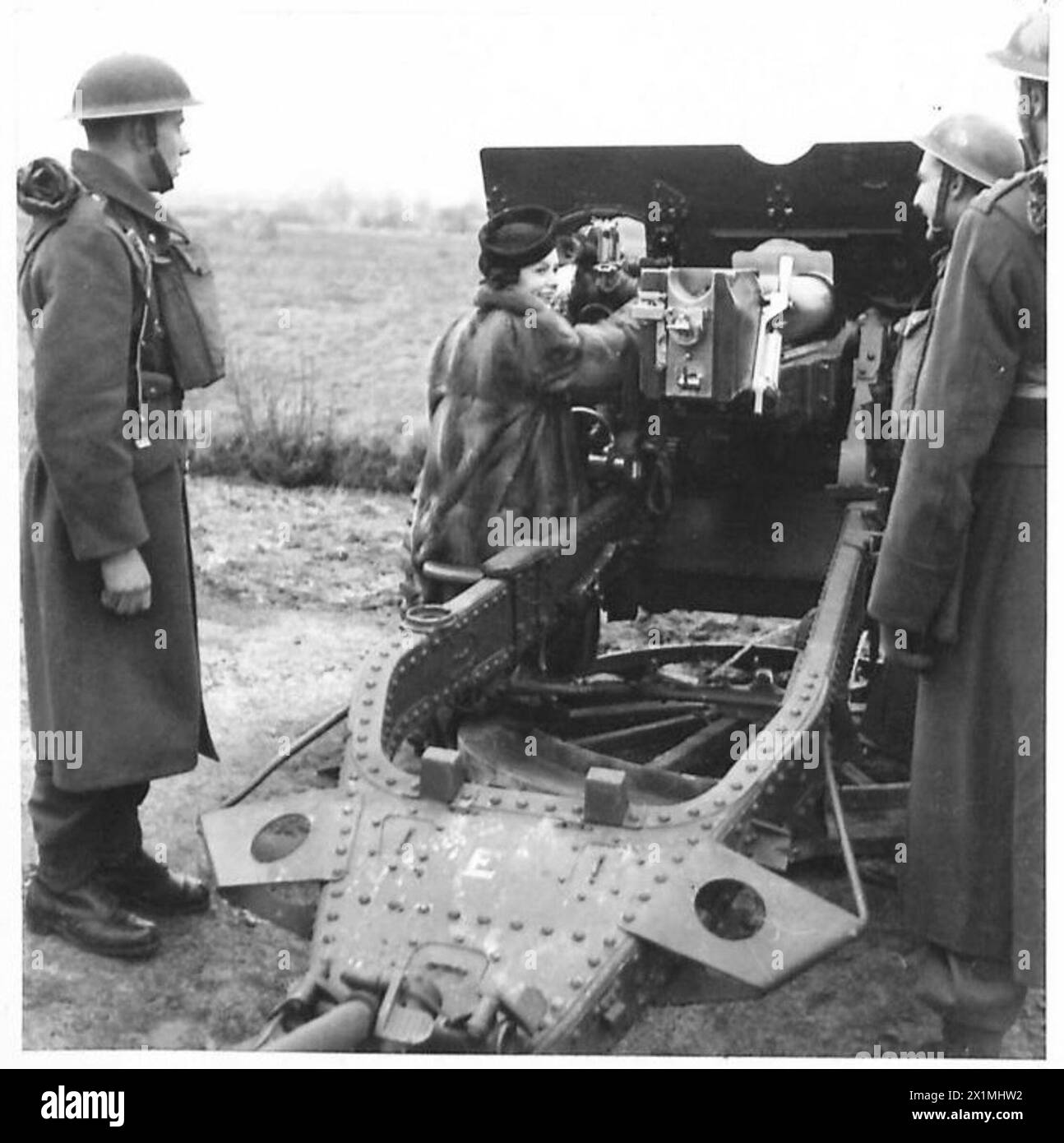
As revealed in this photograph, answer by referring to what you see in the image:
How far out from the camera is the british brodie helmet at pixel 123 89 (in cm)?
381

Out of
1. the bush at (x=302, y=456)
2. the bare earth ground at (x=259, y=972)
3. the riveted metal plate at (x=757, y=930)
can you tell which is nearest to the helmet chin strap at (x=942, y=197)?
the riveted metal plate at (x=757, y=930)

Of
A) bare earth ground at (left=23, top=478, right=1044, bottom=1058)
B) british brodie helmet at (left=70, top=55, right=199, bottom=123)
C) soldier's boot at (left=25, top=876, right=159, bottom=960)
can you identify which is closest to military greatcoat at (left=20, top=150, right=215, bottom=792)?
british brodie helmet at (left=70, top=55, right=199, bottom=123)

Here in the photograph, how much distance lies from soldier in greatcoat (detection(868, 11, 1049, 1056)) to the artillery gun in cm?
29

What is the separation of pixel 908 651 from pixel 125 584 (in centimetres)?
187

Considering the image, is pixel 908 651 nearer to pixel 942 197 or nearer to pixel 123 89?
pixel 942 197

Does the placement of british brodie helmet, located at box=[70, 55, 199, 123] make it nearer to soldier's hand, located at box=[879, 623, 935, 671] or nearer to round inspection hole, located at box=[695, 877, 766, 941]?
soldier's hand, located at box=[879, 623, 935, 671]

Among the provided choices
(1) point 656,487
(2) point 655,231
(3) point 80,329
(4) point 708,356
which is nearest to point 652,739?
(1) point 656,487

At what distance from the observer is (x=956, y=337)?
3.29 metres

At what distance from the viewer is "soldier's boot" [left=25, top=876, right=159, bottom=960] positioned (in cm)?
413

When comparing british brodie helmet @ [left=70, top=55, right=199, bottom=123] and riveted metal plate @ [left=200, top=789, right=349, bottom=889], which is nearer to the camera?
riveted metal plate @ [left=200, top=789, right=349, bottom=889]

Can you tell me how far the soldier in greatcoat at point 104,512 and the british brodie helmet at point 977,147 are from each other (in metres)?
1.81

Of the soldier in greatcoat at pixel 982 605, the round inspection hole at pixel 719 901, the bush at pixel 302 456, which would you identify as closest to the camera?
the round inspection hole at pixel 719 901

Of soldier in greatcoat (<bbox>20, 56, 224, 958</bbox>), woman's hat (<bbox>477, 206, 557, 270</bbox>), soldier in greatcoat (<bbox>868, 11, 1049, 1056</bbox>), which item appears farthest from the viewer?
woman's hat (<bbox>477, 206, 557, 270</bbox>)

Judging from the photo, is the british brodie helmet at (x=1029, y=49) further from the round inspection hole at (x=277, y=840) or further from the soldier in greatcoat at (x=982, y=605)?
the round inspection hole at (x=277, y=840)
